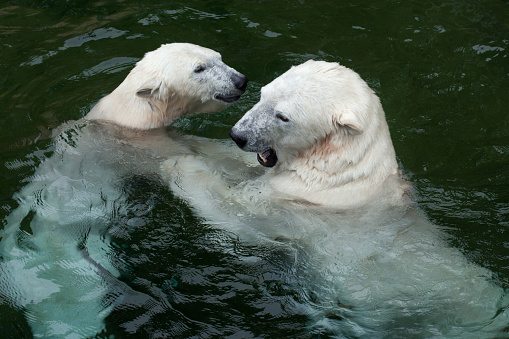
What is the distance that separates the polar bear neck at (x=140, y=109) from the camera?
484 centimetres

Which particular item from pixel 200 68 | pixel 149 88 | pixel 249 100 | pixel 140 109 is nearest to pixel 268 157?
pixel 200 68

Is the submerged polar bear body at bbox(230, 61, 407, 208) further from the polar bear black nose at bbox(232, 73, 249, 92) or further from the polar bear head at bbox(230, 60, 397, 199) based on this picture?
the polar bear black nose at bbox(232, 73, 249, 92)

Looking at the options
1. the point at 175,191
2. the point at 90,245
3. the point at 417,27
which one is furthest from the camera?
the point at 417,27

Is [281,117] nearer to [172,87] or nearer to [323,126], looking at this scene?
[323,126]

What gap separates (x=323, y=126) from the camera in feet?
12.7

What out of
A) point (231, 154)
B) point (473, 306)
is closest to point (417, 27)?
point (231, 154)

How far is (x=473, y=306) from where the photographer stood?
3.44 m

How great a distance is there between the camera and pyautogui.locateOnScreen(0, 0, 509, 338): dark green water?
3711 millimetres

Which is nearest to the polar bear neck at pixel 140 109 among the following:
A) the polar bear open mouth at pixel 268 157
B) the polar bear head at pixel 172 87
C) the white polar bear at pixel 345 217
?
the polar bear head at pixel 172 87

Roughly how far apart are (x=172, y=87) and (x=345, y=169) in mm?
1736

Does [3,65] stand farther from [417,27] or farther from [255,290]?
[417,27]

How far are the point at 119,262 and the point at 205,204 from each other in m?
0.79

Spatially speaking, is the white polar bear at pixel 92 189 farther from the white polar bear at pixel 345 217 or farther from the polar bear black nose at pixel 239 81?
the white polar bear at pixel 345 217

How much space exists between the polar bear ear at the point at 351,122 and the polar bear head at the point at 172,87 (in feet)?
4.44
